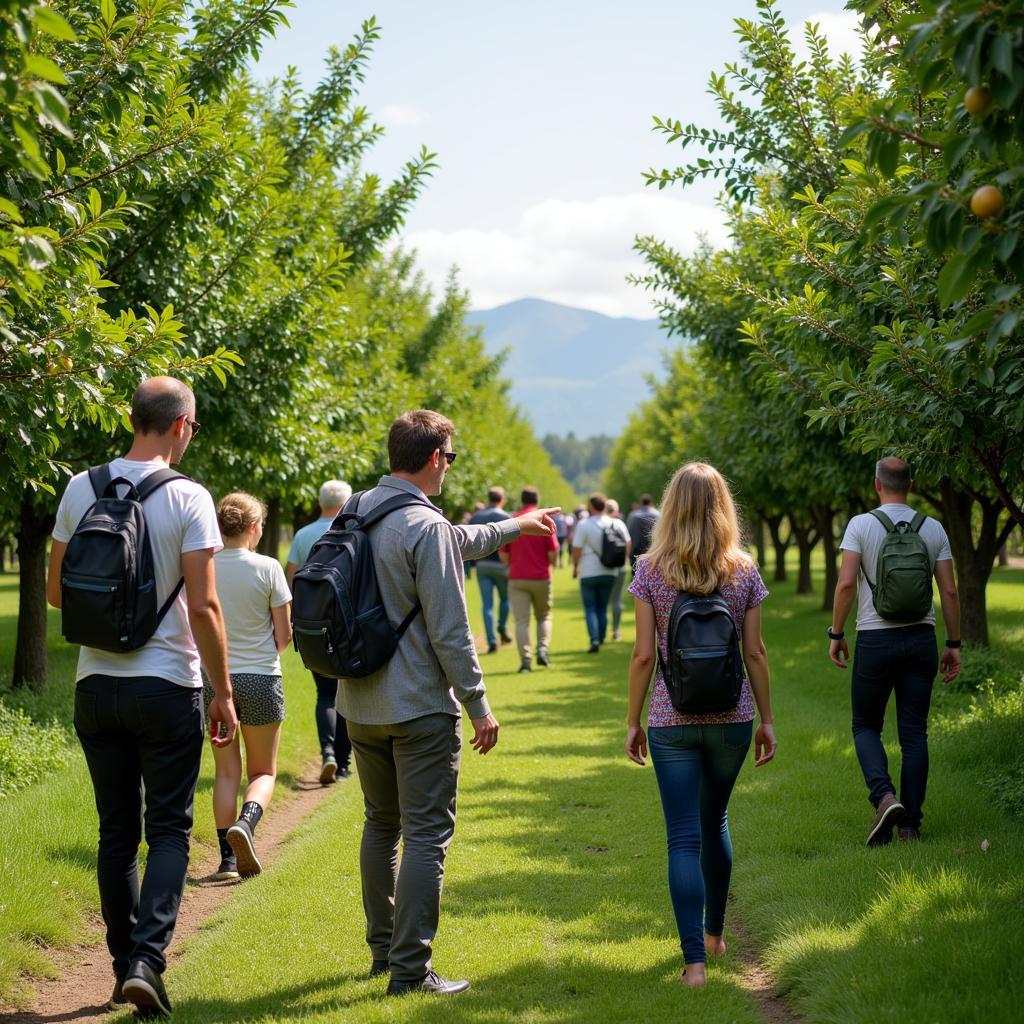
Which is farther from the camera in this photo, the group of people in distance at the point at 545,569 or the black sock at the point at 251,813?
the group of people in distance at the point at 545,569

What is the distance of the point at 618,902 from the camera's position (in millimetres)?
6020

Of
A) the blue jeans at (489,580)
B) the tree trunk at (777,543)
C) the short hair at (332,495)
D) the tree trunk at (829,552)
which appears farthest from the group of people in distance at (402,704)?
the tree trunk at (777,543)

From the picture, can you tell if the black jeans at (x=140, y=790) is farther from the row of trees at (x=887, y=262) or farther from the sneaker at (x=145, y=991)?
the row of trees at (x=887, y=262)

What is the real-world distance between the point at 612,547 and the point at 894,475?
33.2ft

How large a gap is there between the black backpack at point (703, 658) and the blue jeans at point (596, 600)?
12666 mm

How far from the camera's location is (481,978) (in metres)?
4.96

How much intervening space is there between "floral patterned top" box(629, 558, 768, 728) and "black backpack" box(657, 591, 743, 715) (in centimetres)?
6

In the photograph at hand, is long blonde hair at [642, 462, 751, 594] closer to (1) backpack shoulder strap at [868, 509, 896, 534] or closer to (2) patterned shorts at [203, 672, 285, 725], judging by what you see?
(1) backpack shoulder strap at [868, 509, 896, 534]

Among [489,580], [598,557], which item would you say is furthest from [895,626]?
[489,580]

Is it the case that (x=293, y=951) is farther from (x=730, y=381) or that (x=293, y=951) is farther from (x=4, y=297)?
(x=730, y=381)

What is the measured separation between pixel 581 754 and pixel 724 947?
4.98m

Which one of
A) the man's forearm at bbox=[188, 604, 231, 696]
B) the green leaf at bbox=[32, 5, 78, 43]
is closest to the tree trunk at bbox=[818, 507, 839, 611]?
the man's forearm at bbox=[188, 604, 231, 696]

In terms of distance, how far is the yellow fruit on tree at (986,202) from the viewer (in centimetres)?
329

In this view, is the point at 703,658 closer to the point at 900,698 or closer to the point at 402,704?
the point at 402,704
